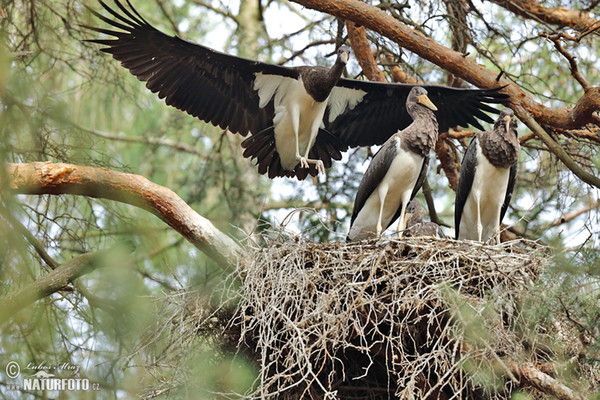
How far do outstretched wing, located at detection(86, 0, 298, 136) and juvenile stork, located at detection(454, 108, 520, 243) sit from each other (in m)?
1.47

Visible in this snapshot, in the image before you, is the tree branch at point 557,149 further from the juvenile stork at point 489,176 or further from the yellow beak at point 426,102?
the yellow beak at point 426,102

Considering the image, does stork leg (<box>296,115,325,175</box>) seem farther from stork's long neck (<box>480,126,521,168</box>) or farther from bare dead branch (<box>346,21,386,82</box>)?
stork's long neck (<box>480,126,521,168</box>)

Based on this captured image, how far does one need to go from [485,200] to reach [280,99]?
170cm

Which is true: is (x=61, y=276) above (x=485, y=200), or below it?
below

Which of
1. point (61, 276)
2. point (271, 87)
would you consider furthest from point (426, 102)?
point (61, 276)

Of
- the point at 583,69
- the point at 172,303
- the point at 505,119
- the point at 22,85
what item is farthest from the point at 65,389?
the point at 583,69

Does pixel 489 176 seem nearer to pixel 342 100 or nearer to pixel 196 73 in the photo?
pixel 342 100

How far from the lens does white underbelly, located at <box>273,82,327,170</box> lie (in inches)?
225

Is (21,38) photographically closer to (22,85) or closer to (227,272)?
(227,272)

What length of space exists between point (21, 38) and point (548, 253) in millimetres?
4184

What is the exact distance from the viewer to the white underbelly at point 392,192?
5.21m

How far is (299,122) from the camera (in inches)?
230

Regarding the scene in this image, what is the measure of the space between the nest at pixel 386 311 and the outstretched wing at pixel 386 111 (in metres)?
1.67

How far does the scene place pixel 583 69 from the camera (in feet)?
22.6
